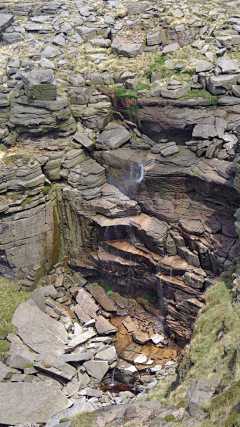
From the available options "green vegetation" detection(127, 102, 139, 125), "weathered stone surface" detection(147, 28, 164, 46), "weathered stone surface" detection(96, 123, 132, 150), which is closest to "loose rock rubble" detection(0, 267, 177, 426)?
"weathered stone surface" detection(96, 123, 132, 150)

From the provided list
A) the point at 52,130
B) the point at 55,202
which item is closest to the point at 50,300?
the point at 55,202

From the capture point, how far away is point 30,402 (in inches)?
827

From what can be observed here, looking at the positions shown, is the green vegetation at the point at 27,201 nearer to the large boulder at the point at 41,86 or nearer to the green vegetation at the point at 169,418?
the large boulder at the point at 41,86

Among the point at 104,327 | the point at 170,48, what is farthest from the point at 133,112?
the point at 104,327

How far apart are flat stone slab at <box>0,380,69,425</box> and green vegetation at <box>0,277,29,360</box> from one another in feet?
9.65

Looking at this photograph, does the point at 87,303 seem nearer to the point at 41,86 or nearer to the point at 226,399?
the point at 41,86

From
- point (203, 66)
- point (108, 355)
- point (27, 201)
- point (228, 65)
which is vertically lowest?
point (108, 355)

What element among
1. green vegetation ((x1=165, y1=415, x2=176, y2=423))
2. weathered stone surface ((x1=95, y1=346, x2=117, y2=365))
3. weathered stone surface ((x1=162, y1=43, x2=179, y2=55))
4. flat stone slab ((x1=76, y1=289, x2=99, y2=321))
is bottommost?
weathered stone surface ((x1=95, y1=346, x2=117, y2=365))

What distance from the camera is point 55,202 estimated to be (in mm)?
28766

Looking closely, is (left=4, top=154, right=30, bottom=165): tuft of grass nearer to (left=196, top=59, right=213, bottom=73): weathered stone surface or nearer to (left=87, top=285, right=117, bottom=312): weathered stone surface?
(left=87, top=285, right=117, bottom=312): weathered stone surface

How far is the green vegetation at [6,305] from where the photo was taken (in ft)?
80.1

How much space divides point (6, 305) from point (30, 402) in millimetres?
6985

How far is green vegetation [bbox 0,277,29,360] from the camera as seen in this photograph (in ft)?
80.1

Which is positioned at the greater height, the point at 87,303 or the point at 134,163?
the point at 134,163
